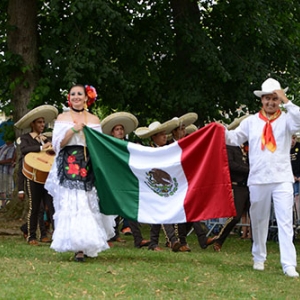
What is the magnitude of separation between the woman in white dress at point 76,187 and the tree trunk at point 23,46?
7.47 m

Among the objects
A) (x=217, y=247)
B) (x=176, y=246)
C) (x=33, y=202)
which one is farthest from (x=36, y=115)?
(x=217, y=247)

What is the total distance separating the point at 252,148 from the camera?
1065cm

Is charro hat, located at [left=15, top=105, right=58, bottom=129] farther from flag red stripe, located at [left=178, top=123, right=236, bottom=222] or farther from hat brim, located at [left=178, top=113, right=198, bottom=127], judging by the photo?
flag red stripe, located at [left=178, top=123, right=236, bottom=222]

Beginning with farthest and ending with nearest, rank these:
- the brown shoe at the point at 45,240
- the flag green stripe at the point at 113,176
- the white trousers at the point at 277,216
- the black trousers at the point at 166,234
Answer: the brown shoe at the point at 45,240 → the black trousers at the point at 166,234 → the flag green stripe at the point at 113,176 → the white trousers at the point at 277,216

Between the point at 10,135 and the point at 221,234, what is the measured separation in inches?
255

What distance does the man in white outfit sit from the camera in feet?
33.6

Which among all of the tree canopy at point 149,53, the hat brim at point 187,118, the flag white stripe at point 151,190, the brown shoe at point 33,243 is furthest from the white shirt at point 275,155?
the tree canopy at point 149,53

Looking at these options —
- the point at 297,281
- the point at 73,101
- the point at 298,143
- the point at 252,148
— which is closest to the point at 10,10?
the point at 298,143

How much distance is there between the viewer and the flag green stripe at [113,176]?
36.6 ft

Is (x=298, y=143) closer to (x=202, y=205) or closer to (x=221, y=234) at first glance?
(x=221, y=234)

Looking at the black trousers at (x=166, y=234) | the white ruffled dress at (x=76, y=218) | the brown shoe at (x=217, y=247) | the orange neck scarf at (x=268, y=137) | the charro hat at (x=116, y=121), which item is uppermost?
the charro hat at (x=116, y=121)

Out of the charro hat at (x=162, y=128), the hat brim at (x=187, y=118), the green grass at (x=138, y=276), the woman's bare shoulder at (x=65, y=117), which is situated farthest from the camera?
the hat brim at (x=187, y=118)

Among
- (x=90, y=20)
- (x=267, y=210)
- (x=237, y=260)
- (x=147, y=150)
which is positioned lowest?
(x=237, y=260)

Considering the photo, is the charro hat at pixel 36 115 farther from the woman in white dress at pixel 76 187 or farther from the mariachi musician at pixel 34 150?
the woman in white dress at pixel 76 187
